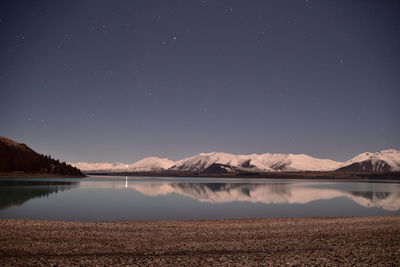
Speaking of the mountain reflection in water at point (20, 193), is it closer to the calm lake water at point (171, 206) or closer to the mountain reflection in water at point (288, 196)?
the calm lake water at point (171, 206)

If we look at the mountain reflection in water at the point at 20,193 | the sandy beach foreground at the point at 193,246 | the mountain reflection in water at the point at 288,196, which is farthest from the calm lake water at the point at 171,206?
the sandy beach foreground at the point at 193,246

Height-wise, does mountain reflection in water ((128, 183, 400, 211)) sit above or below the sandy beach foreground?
below

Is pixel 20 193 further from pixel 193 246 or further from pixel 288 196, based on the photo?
pixel 193 246

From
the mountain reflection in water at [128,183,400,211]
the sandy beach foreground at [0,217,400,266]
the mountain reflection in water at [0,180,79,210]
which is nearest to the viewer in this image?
the sandy beach foreground at [0,217,400,266]

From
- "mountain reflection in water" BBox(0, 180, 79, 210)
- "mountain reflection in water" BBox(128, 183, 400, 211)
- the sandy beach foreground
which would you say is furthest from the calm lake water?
the sandy beach foreground

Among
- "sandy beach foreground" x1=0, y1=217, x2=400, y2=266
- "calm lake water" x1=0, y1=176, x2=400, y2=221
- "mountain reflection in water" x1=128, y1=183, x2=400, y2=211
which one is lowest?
"mountain reflection in water" x1=128, y1=183, x2=400, y2=211

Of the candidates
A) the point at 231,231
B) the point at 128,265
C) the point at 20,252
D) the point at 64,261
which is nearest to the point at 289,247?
the point at 231,231

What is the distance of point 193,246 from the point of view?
887 inches

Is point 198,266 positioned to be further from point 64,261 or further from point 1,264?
point 1,264

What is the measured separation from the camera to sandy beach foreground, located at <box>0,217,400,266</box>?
60.0 ft

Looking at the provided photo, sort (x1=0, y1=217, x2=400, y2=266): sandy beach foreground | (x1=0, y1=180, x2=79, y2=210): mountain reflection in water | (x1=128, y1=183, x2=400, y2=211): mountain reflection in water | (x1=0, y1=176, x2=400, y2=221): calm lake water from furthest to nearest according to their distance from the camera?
1. (x1=128, y1=183, x2=400, y2=211): mountain reflection in water
2. (x1=0, y1=180, x2=79, y2=210): mountain reflection in water
3. (x1=0, y1=176, x2=400, y2=221): calm lake water
4. (x1=0, y1=217, x2=400, y2=266): sandy beach foreground

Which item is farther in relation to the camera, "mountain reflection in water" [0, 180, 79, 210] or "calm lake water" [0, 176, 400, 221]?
"mountain reflection in water" [0, 180, 79, 210]

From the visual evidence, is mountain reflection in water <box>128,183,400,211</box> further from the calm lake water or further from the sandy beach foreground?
the sandy beach foreground

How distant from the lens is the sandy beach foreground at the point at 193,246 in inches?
720
